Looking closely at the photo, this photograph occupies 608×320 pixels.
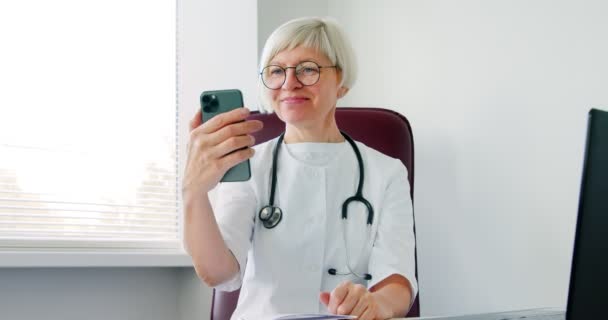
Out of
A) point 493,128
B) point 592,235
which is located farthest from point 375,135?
point 592,235

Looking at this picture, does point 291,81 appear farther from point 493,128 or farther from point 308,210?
point 493,128

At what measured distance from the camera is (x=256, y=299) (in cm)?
136

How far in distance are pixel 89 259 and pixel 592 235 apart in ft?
4.80

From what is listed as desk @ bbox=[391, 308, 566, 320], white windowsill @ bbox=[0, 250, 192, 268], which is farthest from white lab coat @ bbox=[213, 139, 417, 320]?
white windowsill @ bbox=[0, 250, 192, 268]

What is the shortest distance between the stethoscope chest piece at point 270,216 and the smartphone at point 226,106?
21 cm

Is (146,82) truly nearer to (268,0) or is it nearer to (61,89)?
(61,89)

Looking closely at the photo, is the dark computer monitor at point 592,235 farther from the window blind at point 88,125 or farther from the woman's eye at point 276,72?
the window blind at point 88,125

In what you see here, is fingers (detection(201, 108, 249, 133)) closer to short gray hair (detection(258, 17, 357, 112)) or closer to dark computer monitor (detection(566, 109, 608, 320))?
short gray hair (detection(258, 17, 357, 112))

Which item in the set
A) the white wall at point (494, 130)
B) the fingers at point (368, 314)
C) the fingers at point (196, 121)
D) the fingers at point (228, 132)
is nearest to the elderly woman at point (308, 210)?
the fingers at point (196, 121)

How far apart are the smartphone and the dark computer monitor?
0.66 meters

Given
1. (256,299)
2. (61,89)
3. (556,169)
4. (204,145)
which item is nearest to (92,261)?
(61,89)

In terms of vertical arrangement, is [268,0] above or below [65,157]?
above

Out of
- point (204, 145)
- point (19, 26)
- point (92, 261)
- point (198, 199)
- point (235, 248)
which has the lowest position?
point (92, 261)

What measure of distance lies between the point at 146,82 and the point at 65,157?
1.36 ft
